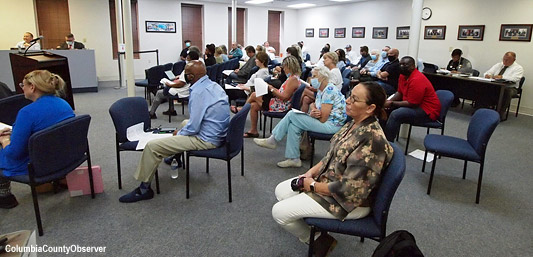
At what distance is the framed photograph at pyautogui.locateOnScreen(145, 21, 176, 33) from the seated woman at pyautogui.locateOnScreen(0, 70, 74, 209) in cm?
969

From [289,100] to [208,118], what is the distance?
1771 mm

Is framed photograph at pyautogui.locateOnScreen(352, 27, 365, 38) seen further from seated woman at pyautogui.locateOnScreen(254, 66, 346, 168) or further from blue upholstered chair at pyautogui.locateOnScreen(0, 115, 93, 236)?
blue upholstered chair at pyautogui.locateOnScreen(0, 115, 93, 236)

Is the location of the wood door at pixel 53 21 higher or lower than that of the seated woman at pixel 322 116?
higher

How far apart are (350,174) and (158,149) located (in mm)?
1664

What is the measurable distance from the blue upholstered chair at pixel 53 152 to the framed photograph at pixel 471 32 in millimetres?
8528

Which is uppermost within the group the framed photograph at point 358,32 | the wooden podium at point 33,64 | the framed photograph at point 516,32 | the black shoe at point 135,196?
the framed photograph at point 358,32

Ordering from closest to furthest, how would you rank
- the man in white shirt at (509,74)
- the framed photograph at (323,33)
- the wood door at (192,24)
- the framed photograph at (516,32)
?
the man in white shirt at (509,74), the framed photograph at (516,32), the wood door at (192,24), the framed photograph at (323,33)

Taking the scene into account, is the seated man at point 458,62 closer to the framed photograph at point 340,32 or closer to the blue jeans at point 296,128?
the framed photograph at point 340,32

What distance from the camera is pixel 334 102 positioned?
137 inches

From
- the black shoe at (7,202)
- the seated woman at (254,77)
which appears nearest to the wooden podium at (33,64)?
the black shoe at (7,202)

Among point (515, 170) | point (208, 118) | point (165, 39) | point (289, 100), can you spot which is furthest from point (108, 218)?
point (165, 39)

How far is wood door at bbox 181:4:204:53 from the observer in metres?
12.3

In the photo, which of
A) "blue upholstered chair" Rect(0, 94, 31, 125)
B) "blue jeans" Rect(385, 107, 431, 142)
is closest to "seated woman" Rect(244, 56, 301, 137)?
"blue jeans" Rect(385, 107, 431, 142)

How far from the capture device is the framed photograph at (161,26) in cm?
1152
